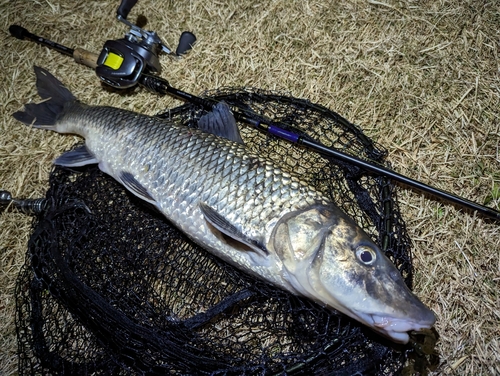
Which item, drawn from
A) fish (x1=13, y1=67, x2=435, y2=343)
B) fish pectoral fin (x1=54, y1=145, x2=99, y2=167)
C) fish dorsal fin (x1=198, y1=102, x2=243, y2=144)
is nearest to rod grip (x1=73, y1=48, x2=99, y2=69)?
fish (x1=13, y1=67, x2=435, y2=343)

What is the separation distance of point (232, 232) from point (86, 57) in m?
1.86

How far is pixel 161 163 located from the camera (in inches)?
87.0

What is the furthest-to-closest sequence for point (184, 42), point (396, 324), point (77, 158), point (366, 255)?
1. point (184, 42)
2. point (77, 158)
3. point (366, 255)
4. point (396, 324)

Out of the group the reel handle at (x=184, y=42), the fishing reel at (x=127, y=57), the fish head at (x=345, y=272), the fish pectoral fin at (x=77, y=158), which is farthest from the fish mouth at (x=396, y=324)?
the reel handle at (x=184, y=42)

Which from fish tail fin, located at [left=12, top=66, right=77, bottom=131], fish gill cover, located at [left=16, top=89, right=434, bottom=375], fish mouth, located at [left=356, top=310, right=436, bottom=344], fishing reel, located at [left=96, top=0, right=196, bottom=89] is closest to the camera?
fish mouth, located at [left=356, top=310, right=436, bottom=344]

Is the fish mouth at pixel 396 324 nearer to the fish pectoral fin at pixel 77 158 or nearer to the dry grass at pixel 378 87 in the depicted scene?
the dry grass at pixel 378 87

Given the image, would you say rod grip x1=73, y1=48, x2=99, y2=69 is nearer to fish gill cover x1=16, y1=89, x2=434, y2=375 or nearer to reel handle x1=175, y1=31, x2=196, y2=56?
reel handle x1=175, y1=31, x2=196, y2=56

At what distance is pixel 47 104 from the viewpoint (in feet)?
9.50

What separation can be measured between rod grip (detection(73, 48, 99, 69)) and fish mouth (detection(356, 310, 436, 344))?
2409mm

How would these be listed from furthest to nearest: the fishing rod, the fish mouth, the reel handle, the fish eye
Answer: the reel handle, the fishing rod, the fish eye, the fish mouth

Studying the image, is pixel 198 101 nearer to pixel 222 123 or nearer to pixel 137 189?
pixel 222 123

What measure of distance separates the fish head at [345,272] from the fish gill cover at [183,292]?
274mm

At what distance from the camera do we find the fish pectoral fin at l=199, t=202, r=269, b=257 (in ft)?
6.29

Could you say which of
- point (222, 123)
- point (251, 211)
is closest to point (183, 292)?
point (251, 211)
